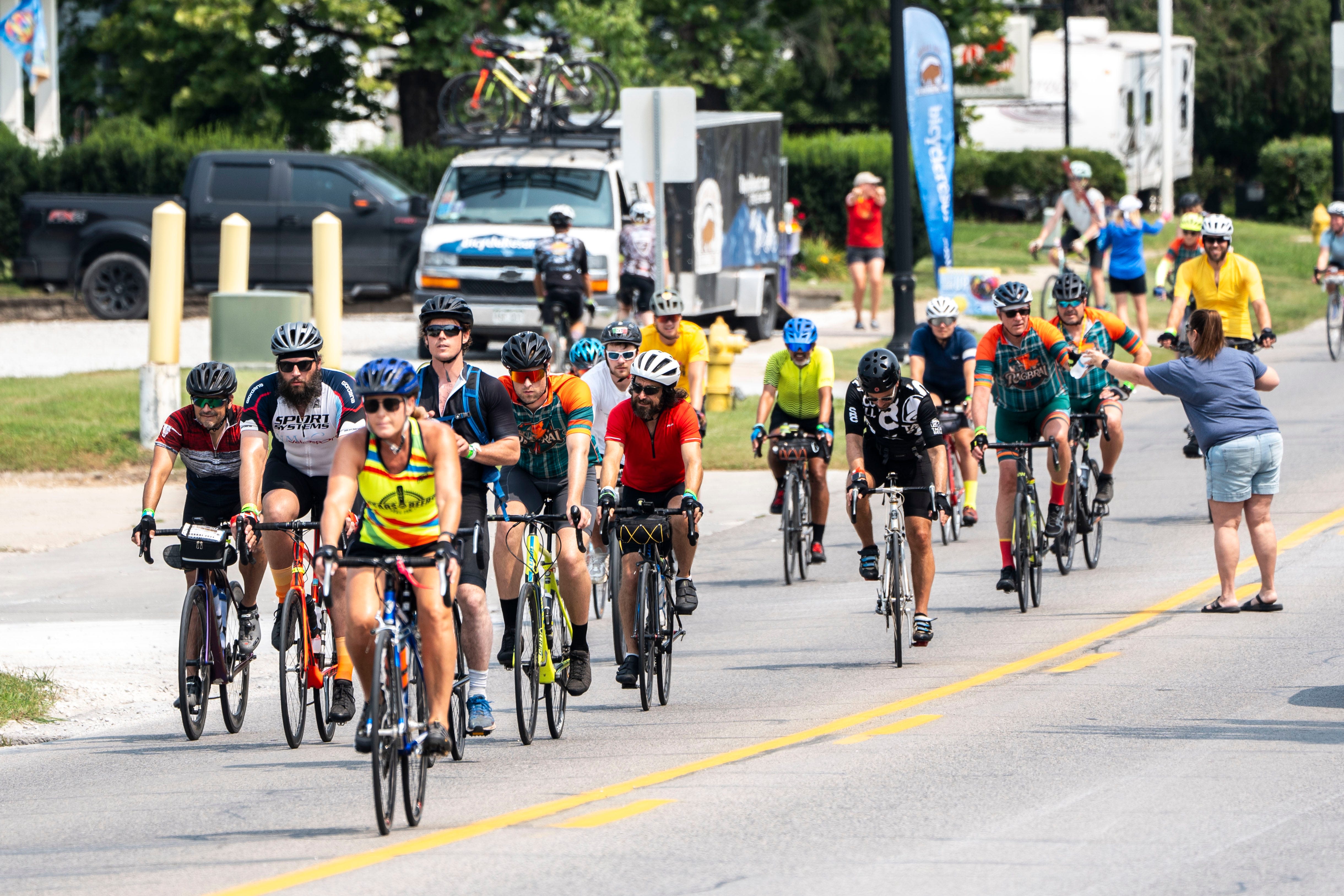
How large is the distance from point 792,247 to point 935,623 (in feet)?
68.1

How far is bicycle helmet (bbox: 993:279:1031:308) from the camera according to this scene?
12504 millimetres

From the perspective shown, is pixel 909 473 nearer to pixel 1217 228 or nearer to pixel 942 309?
pixel 942 309

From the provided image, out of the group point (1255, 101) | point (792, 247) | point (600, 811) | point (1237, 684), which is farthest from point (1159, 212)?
point (600, 811)

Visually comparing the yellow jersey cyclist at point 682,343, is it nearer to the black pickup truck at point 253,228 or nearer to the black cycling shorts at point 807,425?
the black cycling shorts at point 807,425

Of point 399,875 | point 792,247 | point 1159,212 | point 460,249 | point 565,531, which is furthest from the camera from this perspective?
point 1159,212

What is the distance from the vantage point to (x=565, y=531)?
32.1ft

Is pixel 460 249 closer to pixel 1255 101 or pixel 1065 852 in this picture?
pixel 1065 852

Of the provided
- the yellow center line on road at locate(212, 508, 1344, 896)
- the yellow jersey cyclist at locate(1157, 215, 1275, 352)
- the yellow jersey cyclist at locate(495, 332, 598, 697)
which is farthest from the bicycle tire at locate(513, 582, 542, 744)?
the yellow jersey cyclist at locate(1157, 215, 1275, 352)

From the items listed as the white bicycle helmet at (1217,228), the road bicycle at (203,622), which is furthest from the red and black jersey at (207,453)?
the white bicycle helmet at (1217,228)

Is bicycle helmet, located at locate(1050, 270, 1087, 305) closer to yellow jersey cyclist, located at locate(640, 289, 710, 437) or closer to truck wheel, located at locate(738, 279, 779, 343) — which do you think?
yellow jersey cyclist, located at locate(640, 289, 710, 437)

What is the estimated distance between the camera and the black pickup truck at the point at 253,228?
90.4 ft

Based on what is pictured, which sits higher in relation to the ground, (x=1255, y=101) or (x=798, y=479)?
(x=1255, y=101)

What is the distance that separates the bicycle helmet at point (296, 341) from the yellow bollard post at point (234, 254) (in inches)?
408

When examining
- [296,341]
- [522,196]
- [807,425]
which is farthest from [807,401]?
[522,196]
